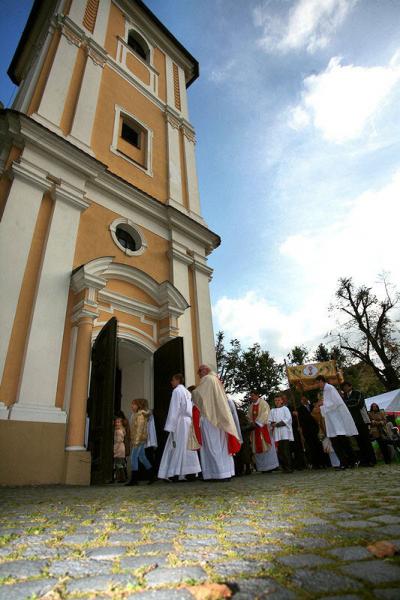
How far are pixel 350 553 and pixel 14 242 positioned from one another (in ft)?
24.8

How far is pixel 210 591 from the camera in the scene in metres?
1.11

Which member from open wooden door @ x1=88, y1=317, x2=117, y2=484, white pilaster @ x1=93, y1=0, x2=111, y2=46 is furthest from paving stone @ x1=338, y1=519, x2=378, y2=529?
white pilaster @ x1=93, y1=0, x2=111, y2=46

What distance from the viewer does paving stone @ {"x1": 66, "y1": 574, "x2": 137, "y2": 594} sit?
119 cm

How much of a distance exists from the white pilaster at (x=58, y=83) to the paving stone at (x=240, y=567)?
10.2m

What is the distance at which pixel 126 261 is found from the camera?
952 centimetres

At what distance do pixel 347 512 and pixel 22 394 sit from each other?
224 inches

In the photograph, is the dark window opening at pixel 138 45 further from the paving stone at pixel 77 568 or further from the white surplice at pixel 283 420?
the paving stone at pixel 77 568

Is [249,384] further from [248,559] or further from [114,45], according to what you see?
[248,559]

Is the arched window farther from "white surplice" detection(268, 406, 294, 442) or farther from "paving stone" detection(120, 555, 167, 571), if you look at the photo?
"paving stone" detection(120, 555, 167, 571)

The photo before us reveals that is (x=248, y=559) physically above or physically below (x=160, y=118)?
below

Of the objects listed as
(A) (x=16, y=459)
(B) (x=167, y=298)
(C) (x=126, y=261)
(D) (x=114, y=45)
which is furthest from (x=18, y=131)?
(D) (x=114, y=45)

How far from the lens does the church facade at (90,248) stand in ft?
20.9

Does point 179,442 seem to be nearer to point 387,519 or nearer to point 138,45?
point 387,519

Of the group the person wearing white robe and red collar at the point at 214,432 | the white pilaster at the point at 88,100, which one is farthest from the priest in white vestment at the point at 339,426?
the white pilaster at the point at 88,100
